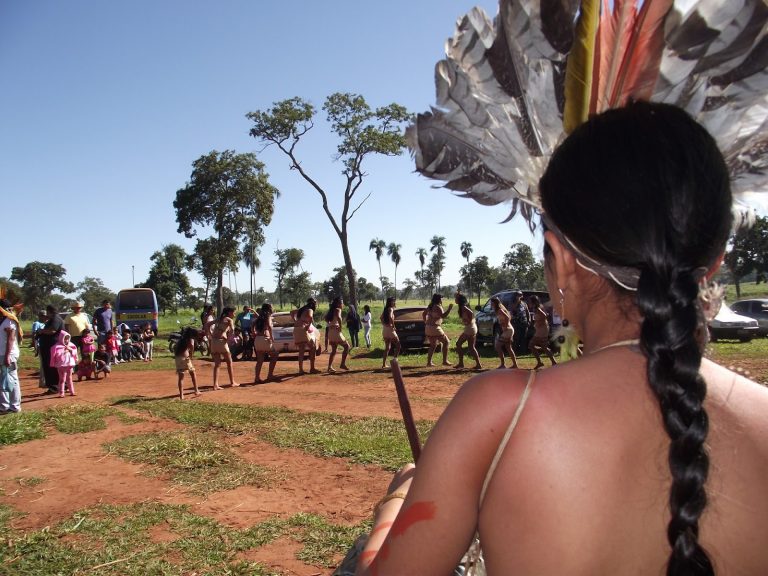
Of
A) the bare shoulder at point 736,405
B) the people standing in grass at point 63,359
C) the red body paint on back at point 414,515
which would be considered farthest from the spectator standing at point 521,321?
the red body paint on back at point 414,515

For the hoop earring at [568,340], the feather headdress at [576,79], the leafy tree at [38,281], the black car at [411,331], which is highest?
the leafy tree at [38,281]

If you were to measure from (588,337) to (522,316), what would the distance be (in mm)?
16317

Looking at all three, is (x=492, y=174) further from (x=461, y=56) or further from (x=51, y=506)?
(x=51, y=506)

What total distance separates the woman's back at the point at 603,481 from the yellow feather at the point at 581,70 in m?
0.81

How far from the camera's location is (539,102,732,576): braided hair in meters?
0.99

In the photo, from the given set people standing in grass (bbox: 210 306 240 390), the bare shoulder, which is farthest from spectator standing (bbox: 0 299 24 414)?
the bare shoulder

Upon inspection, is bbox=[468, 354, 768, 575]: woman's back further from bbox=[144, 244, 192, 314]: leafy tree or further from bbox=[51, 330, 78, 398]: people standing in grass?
bbox=[144, 244, 192, 314]: leafy tree

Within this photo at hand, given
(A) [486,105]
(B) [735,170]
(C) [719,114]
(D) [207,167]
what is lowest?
(B) [735,170]

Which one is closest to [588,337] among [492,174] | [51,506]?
[492,174]

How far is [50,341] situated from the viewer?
12.7 metres

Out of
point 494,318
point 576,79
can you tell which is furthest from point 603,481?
point 494,318

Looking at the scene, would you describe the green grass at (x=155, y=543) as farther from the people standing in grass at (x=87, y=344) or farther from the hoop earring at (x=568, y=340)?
the people standing in grass at (x=87, y=344)

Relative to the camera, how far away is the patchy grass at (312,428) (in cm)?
673

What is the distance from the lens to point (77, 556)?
4289mm
